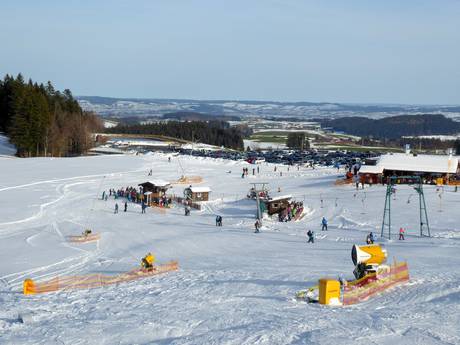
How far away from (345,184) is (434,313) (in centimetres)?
3164

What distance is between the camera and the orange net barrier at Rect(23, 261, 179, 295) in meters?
18.8

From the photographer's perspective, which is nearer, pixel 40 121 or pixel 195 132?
pixel 40 121

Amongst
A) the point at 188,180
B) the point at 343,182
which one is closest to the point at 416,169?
the point at 343,182

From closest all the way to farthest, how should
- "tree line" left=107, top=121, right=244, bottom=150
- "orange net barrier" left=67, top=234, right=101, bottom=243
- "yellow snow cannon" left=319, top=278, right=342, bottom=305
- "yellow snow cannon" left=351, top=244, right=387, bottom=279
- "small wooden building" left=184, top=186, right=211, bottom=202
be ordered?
1. "yellow snow cannon" left=319, top=278, right=342, bottom=305
2. "yellow snow cannon" left=351, top=244, right=387, bottom=279
3. "orange net barrier" left=67, top=234, right=101, bottom=243
4. "small wooden building" left=184, top=186, right=211, bottom=202
5. "tree line" left=107, top=121, right=244, bottom=150

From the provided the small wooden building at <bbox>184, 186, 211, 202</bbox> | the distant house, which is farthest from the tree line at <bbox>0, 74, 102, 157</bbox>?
A: the small wooden building at <bbox>184, 186, 211, 202</bbox>

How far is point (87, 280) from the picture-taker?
790 inches

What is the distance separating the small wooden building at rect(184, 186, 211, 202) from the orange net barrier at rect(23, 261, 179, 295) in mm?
20222

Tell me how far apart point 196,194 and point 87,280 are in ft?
72.0

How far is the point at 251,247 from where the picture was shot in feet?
84.5

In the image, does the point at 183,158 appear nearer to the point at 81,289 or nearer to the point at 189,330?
the point at 81,289

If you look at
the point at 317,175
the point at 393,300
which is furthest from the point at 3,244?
the point at 317,175

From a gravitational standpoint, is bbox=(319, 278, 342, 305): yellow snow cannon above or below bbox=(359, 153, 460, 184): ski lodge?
below

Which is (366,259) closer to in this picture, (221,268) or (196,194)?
(221,268)

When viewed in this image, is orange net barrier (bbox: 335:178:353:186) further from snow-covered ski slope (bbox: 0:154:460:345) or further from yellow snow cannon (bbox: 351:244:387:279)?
yellow snow cannon (bbox: 351:244:387:279)
